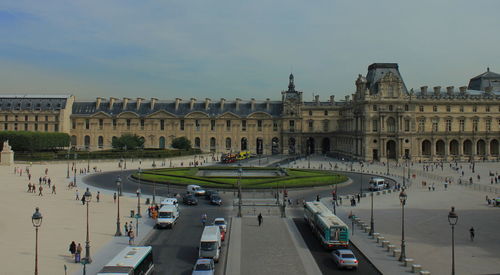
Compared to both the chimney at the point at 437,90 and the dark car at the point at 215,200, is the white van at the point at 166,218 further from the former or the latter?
the chimney at the point at 437,90

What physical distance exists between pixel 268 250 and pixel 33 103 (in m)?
107

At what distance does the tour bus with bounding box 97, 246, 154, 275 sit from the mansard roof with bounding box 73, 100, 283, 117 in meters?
97.0

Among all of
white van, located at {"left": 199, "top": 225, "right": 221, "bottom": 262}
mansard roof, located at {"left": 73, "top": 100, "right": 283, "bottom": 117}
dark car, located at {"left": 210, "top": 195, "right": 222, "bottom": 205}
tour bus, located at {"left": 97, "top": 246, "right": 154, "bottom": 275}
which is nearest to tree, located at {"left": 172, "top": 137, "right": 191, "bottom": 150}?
mansard roof, located at {"left": 73, "top": 100, "right": 283, "bottom": 117}

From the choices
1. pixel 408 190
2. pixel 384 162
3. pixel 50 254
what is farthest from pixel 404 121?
pixel 50 254

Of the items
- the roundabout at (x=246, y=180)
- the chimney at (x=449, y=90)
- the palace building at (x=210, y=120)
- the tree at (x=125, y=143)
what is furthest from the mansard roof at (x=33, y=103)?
the chimney at (x=449, y=90)

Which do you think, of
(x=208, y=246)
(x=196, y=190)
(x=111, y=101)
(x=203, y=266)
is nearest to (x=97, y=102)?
(x=111, y=101)

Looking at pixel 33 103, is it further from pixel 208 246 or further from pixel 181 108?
pixel 208 246

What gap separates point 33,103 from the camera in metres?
119

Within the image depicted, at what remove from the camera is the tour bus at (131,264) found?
771 inches

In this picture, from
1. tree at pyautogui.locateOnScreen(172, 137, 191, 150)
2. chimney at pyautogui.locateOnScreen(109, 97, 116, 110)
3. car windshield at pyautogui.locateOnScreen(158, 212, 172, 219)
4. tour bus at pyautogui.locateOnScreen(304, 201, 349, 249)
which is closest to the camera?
tour bus at pyautogui.locateOnScreen(304, 201, 349, 249)

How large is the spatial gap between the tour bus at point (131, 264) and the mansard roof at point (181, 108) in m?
97.0

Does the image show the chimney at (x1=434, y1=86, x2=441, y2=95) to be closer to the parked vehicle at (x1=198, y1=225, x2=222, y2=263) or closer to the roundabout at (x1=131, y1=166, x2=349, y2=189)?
the roundabout at (x1=131, y1=166, x2=349, y2=189)

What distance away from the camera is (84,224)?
33844mm

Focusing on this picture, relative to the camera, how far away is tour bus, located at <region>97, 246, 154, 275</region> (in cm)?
1958
